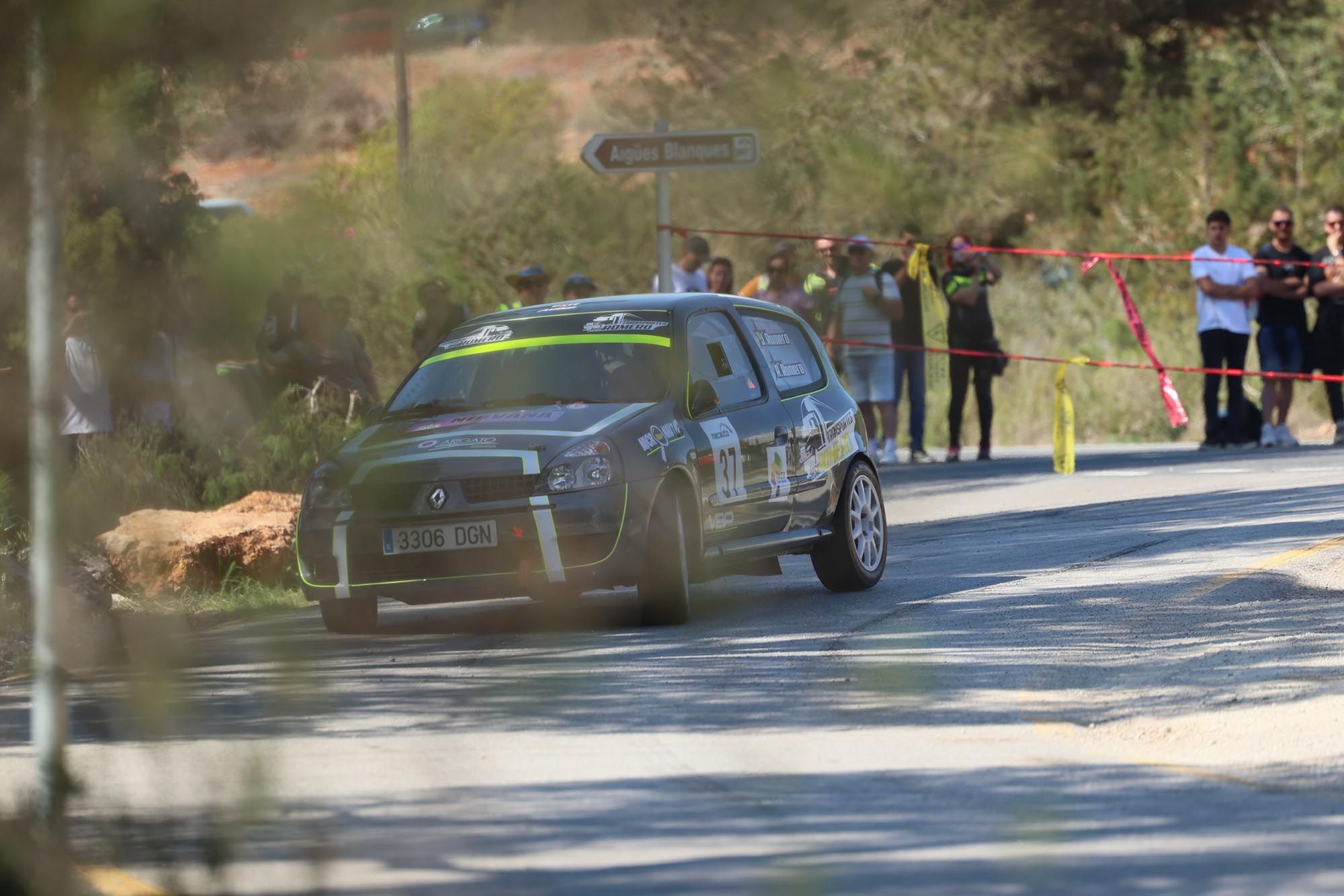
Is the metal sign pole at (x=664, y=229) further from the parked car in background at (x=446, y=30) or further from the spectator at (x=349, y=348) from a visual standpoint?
the parked car in background at (x=446, y=30)

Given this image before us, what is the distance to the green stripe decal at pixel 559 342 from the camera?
11.0 m

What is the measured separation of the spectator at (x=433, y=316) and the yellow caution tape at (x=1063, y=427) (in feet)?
16.7

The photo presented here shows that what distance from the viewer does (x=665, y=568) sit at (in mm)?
10047

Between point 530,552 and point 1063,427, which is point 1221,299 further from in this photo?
point 530,552

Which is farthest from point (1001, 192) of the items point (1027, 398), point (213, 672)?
point (213, 672)

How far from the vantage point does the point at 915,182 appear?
145 ft

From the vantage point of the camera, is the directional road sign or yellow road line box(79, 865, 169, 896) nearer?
yellow road line box(79, 865, 169, 896)

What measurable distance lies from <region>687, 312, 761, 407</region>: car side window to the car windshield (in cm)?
20

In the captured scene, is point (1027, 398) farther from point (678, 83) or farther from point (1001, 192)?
point (1001, 192)

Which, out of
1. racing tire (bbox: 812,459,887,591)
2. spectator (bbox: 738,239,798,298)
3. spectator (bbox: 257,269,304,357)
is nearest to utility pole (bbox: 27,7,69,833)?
racing tire (bbox: 812,459,887,591)

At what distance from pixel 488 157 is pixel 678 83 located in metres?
8.00

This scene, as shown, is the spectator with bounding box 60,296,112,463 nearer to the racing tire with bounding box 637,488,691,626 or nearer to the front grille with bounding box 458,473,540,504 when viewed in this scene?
the front grille with bounding box 458,473,540,504

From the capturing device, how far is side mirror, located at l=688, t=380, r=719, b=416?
35.2ft

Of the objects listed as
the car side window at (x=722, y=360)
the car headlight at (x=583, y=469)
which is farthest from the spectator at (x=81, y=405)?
the car headlight at (x=583, y=469)
